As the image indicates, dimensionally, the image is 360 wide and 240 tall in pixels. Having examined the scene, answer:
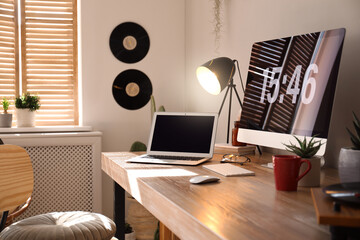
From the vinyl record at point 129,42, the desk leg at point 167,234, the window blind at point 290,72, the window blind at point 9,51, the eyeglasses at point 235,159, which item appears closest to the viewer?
the window blind at point 290,72

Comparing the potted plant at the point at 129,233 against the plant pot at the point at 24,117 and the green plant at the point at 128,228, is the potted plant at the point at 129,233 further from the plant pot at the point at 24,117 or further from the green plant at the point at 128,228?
the plant pot at the point at 24,117

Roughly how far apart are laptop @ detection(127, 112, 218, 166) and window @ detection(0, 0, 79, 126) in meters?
1.49

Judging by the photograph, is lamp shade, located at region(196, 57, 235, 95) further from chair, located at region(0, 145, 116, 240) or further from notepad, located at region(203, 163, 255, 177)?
chair, located at region(0, 145, 116, 240)

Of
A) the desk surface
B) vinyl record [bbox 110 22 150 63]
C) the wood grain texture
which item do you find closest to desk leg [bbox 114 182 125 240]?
the desk surface

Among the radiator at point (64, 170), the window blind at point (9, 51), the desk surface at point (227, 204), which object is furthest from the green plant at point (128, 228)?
the desk surface at point (227, 204)

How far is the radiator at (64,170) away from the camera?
3.04 metres

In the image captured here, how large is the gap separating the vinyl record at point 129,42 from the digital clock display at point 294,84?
5.42 feet

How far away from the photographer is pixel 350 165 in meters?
1.06

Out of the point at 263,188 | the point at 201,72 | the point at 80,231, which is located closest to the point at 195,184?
the point at 263,188

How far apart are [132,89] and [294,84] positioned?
197cm

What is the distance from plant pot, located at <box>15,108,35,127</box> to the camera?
3.07 m

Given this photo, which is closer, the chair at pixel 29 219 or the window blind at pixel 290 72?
the window blind at pixel 290 72

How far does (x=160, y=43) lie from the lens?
11.3 feet

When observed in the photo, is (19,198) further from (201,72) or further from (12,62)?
(12,62)
